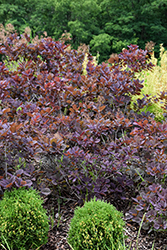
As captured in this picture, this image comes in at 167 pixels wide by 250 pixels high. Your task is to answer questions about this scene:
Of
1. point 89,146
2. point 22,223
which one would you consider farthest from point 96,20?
point 22,223

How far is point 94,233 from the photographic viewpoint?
66.5 inches

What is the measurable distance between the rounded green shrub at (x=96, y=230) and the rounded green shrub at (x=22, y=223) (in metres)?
0.28

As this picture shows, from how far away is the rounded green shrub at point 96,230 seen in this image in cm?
168

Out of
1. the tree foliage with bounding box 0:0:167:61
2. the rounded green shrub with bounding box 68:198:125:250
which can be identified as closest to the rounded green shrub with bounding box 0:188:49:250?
the rounded green shrub with bounding box 68:198:125:250

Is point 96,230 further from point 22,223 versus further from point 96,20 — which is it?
point 96,20

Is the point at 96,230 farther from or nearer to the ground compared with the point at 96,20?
nearer to the ground

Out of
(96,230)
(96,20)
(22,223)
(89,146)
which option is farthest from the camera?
(96,20)

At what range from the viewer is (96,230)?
168 cm

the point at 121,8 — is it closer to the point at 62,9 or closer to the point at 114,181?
the point at 62,9

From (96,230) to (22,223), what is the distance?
0.61 meters

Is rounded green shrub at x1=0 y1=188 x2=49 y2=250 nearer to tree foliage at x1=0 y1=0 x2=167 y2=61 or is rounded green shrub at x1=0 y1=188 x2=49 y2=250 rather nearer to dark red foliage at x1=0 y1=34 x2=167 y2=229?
dark red foliage at x1=0 y1=34 x2=167 y2=229

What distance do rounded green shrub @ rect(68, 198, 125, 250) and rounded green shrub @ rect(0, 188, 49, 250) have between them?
283 mm

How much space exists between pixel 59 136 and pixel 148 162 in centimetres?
98

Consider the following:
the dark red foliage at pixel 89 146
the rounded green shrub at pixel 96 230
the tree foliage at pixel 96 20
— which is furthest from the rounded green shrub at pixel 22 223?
the tree foliage at pixel 96 20
